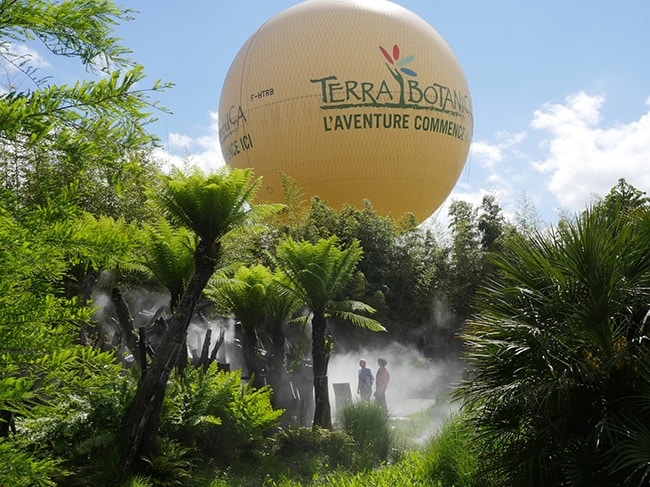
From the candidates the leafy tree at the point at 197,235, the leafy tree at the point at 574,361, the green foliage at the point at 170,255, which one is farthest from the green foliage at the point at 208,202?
the leafy tree at the point at 574,361

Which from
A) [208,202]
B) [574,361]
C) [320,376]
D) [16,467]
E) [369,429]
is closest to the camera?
[16,467]

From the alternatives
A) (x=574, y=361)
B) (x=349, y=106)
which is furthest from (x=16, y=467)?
(x=349, y=106)

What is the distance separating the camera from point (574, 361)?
16.5 feet

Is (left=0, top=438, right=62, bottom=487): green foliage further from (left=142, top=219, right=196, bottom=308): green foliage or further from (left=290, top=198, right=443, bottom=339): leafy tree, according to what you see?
(left=290, top=198, right=443, bottom=339): leafy tree

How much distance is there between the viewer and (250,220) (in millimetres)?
9398

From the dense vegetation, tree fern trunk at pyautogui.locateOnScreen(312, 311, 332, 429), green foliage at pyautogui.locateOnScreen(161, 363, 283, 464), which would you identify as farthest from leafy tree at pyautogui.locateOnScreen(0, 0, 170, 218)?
tree fern trunk at pyautogui.locateOnScreen(312, 311, 332, 429)

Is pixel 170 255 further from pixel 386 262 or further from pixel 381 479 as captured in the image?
pixel 386 262

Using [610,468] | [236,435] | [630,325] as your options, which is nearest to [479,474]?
[610,468]

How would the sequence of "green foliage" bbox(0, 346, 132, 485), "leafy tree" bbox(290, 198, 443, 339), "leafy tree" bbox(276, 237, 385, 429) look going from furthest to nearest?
"leafy tree" bbox(290, 198, 443, 339)
"leafy tree" bbox(276, 237, 385, 429)
"green foliage" bbox(0, 346, 132, 485)

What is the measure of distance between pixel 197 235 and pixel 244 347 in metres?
4.10

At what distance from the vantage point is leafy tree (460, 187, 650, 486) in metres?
4.77

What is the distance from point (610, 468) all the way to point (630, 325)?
1165 mm

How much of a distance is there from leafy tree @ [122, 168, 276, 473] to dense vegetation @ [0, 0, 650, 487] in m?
0.02

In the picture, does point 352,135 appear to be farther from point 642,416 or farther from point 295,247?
point 642,416
